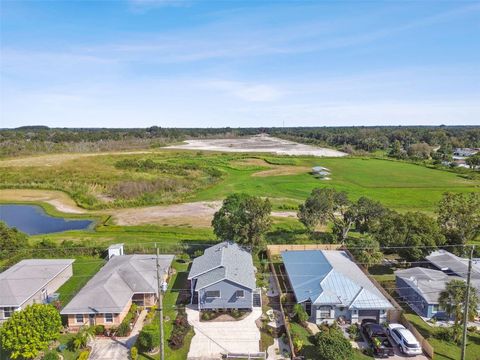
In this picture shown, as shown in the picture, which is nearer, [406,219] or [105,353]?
[105,353]

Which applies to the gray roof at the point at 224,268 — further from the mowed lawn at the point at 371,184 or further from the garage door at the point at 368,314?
the mowed lawn at the point at 371,184

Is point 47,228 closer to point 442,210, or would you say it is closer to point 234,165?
point 442,210

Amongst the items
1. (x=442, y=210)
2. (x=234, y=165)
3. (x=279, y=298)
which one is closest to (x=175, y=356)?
(x=279, y=298)

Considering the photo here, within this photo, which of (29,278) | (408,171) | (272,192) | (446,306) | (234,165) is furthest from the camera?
(234,165)

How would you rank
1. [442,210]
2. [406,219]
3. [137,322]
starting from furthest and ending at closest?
[442,210]
[406,219]
[137,322]

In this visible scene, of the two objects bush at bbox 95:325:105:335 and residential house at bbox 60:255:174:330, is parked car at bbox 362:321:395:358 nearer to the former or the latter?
residential house at bbox 60:255:174:330

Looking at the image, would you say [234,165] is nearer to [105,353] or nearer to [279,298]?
[279,298]

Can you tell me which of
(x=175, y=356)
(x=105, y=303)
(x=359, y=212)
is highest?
(x=359, y=212)

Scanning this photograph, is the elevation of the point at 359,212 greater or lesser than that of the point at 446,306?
greater
